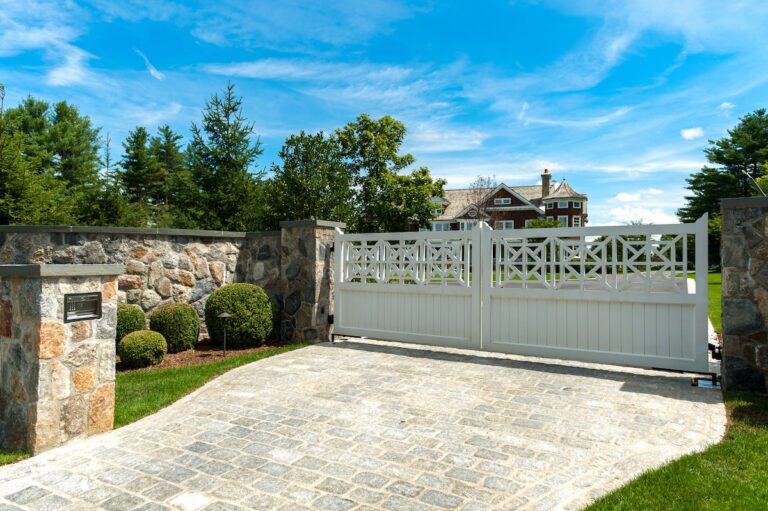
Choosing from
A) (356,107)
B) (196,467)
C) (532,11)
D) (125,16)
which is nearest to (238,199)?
(125,16)

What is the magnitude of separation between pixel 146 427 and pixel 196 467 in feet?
3.67

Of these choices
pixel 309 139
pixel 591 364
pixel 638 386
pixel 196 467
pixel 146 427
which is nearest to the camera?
pixel 196 467

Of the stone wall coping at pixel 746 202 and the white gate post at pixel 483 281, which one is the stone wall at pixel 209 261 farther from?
the stone wall coping at pixel 746 202

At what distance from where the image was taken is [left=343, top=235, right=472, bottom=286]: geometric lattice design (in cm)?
685

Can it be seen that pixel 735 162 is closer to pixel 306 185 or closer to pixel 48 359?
pixel 306 185

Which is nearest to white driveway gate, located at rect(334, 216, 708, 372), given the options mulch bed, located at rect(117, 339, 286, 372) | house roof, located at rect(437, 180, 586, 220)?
mulch bed, located at rect(117, 339, 286, 372)

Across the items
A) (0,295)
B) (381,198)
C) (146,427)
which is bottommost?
(146,427)

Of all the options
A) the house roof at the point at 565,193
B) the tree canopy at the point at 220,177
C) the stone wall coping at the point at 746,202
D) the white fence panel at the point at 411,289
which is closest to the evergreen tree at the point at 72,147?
the tree canopy at the point at 220,177

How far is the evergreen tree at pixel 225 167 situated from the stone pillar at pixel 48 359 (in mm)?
10667

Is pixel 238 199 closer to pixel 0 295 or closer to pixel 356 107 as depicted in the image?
pixel 0 295

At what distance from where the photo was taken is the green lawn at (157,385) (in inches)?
171

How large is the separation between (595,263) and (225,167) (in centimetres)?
1173

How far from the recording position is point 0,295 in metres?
3.57

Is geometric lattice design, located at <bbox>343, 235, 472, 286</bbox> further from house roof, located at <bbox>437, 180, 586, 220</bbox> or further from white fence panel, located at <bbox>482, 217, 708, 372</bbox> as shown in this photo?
house roof, located at <bbox>437, 180, 586, 220</bbox>
